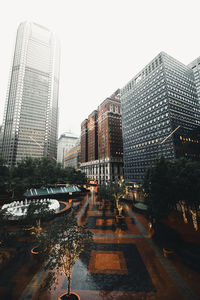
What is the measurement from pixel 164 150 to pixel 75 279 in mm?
73716

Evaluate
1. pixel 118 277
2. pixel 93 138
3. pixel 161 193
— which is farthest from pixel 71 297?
pixel 93 138

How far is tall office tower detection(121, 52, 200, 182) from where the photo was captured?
72.6 m

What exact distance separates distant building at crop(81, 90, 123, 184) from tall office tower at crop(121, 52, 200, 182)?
32.8ft

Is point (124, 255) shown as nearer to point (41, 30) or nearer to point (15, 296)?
point (15, 296)

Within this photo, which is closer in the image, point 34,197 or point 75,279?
point 75,279

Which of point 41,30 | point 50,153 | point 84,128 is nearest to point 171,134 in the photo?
point 84,128


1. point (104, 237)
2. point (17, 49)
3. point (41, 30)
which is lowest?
point (104, 237)

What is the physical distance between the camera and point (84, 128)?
14350 cm

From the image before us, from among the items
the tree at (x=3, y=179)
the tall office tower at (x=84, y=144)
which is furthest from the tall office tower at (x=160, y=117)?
the tree at (x=3, y=179)

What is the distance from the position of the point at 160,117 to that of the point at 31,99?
128464mm

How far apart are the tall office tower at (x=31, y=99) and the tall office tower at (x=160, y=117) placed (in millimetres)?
91430

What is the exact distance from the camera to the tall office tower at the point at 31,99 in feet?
417

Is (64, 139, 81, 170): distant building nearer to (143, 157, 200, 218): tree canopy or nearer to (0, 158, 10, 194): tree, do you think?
(0, 158, 10, 194): tree

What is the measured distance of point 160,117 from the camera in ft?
250
